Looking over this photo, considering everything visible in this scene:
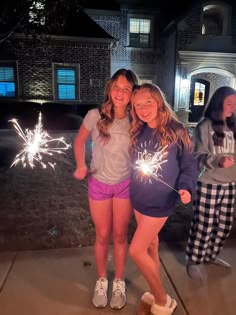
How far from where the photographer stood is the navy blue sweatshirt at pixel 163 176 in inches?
90.5

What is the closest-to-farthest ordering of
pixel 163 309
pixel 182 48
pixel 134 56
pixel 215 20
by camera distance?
pixel 163 309 → pixel 182 48 → pixel 215 20 → pixel 134 56

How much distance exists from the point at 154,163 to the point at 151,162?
2 centimetres

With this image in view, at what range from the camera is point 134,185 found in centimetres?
243

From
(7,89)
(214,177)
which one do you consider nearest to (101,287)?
(214,177)

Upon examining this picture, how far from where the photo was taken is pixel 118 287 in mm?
2809

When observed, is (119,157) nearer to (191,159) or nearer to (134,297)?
(191,159)

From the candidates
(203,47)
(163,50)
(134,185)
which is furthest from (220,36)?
(134,185)

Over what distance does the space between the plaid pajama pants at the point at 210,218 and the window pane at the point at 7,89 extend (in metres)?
14.9

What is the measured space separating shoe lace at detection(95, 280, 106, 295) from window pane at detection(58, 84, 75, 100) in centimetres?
1454

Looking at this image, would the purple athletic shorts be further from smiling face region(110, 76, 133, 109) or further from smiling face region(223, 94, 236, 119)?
smiling face region(223, 94, 236, 119)

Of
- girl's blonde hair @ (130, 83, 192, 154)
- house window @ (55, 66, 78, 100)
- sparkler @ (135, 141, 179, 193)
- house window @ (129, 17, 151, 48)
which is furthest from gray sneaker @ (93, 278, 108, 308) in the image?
house window @ (129, 17, 151, 48)

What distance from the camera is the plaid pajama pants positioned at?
10.0ft

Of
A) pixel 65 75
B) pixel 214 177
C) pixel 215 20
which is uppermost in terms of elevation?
pixel 215 20

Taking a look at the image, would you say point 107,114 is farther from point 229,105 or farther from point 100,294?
point 100,294
